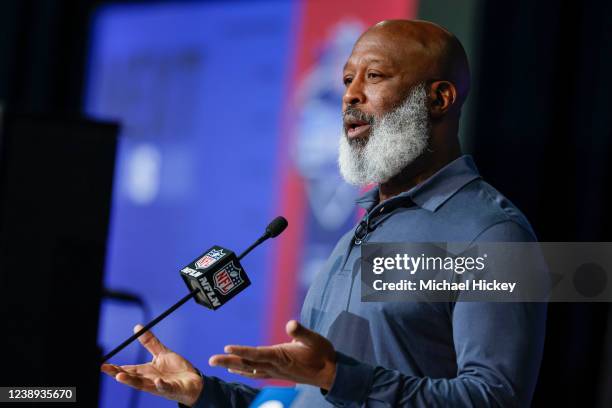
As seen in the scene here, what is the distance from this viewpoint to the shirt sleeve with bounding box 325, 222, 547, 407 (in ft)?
4.90

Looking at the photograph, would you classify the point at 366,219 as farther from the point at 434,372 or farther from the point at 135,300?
the point at 135,300

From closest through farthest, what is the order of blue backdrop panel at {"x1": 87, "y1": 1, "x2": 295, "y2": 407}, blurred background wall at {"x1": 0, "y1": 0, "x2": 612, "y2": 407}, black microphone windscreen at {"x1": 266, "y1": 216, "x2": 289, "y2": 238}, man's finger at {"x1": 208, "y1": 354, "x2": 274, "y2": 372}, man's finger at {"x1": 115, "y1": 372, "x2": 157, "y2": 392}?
man's finger at {"x1": 208, "y1": 354, "x2": 274, "y2": 372}, man's finger at {"x1": 115, "y1": 372, "x2": 157, "y2": 392}, black microphone windscreen at {"x1": 266, "y1": 216, "x2": 289, "y2": 238}, blurred background wall at {"x1": 0, "y1": 0, "x2": 612, "y2": 407}, blue backdrop panel at {"x1": 87, "y1": 1, "x2": 295, "y2": 407}

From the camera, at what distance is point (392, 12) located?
3711 mm

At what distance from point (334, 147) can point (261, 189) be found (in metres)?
0.53

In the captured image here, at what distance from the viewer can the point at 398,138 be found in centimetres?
190

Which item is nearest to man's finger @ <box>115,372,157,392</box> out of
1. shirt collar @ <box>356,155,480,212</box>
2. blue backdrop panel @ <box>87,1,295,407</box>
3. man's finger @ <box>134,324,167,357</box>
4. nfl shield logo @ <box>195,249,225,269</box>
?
man's finger @ <box>134,324,167,357</box>

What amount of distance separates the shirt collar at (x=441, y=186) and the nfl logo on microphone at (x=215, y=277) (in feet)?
1.27

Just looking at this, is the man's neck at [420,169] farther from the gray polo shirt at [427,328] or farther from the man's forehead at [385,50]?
the man's forehead at [385,50]

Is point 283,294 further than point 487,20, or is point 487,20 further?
point 283,294

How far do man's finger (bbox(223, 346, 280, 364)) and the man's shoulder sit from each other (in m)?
0.49

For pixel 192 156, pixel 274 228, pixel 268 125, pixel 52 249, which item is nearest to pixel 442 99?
pixel 274 228

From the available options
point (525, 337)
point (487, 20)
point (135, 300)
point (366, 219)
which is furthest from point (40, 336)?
point (487, 20)

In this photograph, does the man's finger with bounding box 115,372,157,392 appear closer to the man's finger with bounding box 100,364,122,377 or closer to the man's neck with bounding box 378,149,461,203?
the man's finger with bounding box 100,364,122,377

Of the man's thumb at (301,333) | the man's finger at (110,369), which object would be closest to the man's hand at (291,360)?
the man's thumb at (301,333)
